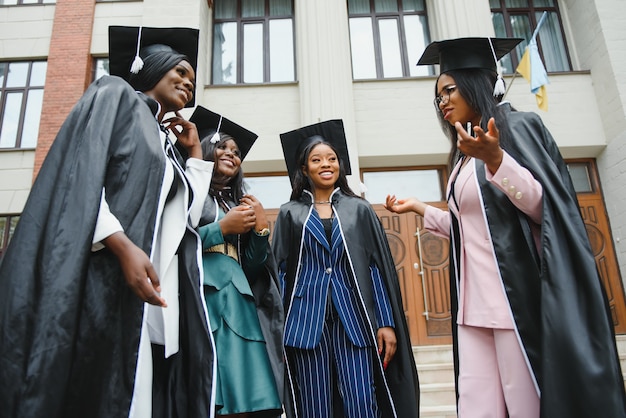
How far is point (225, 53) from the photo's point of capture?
8305 millimetres

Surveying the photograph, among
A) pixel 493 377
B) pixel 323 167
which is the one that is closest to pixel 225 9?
pixel 323 167

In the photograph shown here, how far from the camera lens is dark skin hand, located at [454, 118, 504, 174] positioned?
1610 mm

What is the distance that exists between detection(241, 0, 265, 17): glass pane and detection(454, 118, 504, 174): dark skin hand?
8007mm

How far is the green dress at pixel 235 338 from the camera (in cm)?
181

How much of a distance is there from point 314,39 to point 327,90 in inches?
40.8

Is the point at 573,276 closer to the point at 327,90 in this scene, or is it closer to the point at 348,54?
the point at 327,90

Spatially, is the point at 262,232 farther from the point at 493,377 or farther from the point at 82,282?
the point at 493,377

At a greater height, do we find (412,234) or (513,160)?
(412,234)

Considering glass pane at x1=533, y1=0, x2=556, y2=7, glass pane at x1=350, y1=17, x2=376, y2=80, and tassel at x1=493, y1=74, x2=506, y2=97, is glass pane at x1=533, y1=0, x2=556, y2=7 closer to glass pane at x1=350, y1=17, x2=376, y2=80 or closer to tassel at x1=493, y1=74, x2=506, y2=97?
glass pane at x1=350, y1=17, x2=376, y2=80

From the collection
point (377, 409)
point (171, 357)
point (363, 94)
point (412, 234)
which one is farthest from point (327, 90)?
point (171, 357)

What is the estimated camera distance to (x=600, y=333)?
1.51 metres

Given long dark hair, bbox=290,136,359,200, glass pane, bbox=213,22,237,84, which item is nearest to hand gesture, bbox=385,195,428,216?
long dark hair, bbox=290,136,359,200

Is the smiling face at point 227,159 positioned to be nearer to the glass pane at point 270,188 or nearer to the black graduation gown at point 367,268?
the black graduation gown at point 367,268

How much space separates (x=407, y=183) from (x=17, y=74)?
25.4 ft
